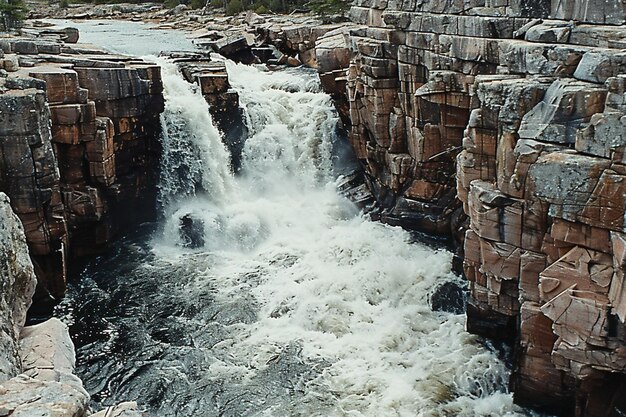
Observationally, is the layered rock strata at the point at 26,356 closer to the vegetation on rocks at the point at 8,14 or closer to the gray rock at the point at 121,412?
the gray rock at the point at 121,412

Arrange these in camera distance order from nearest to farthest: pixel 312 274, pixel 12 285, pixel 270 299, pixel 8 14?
pixel 12 285 < pixel 270 299 < pixel 312 274 < pixel 8 14

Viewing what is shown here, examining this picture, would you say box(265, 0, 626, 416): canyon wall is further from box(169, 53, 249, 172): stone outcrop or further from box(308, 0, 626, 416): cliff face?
box(169, 53, 249, 172): stone outcrop

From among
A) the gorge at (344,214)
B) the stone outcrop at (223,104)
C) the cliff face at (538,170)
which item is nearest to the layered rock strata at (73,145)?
the gorge at (344,214)

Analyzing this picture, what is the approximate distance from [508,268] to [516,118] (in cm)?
348

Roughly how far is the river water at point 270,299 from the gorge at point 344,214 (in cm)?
8

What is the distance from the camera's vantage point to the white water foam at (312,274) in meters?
16.1

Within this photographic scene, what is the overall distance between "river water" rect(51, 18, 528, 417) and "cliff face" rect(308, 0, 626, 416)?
1.88m

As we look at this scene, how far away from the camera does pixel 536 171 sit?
13.1 meters

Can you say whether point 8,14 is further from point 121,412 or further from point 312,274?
point 121,412

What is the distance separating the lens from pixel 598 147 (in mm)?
12602

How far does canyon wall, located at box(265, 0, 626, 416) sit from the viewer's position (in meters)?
12.6

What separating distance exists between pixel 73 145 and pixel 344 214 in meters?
10.4

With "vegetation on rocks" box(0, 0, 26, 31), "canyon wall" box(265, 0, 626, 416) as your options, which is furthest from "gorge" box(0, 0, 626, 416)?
"vegetation on rocks" box(0, 0, 26, 31)

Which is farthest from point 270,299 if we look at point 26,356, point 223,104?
point 26,356
